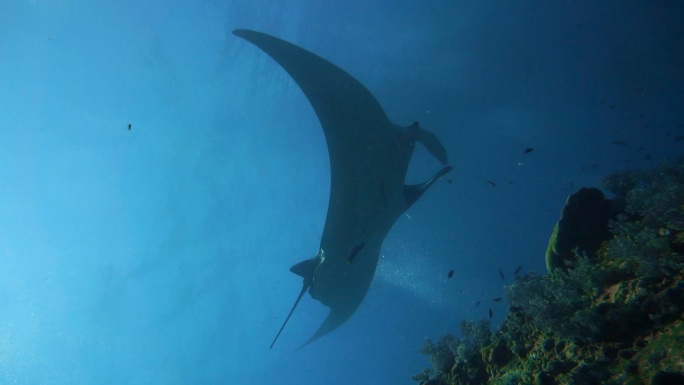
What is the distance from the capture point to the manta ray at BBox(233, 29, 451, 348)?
5.70m

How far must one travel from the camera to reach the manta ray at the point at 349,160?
570 centimetres

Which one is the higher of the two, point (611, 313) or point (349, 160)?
point (349, 160)

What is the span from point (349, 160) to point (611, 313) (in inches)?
160

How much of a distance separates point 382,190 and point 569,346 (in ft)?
11.8

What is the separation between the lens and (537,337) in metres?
4.32

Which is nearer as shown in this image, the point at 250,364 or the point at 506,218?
the point at 506,218

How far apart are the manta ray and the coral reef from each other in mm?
2489

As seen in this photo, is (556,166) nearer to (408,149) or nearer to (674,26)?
(674,26)

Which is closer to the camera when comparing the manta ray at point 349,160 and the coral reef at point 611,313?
the coral reef at point 611,313

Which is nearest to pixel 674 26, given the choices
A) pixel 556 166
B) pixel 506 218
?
pixel 556 166

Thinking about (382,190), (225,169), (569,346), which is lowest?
(569,346)

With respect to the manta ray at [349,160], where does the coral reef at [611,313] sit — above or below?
below

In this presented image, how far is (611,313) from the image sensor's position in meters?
3.38

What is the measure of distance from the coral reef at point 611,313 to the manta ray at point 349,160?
2489mm
